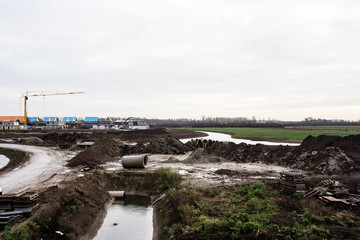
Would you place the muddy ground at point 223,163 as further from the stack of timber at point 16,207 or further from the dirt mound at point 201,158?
the stack of timber at point 16,207

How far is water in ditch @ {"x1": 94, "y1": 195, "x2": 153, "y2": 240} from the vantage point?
15021 mm

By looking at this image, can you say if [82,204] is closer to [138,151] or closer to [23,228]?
[23,228]

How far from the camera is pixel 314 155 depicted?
2930 cm

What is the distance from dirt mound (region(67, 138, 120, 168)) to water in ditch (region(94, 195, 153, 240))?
36.2 ft

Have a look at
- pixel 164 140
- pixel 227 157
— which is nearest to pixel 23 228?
pixel 227 157

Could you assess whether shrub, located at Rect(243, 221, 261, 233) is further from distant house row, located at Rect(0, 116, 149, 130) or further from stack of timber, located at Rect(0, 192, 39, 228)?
distant house row, located at Rect(0, 116, 149, 130)

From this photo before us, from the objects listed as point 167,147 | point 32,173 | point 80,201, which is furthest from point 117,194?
point 167,147

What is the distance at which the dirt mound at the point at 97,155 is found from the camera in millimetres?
30791

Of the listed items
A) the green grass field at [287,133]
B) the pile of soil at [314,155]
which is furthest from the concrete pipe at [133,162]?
the green grass field at [287,133]

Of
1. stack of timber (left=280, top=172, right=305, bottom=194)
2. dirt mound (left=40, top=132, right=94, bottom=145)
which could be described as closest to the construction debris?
stack of timber (left=280, top=172, right=305, bottom=194)

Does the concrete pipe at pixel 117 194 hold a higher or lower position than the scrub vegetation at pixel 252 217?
lower

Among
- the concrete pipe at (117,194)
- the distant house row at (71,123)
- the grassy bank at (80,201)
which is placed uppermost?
the distant house row at (71,123)

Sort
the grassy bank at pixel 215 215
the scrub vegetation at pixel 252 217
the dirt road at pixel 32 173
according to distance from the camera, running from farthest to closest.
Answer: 1. the dirt road at pixel 32 173
2. the grassy bank at pixel 215 215
3. the scrub vegetation at pixel 252 217

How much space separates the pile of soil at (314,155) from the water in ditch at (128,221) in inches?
717
